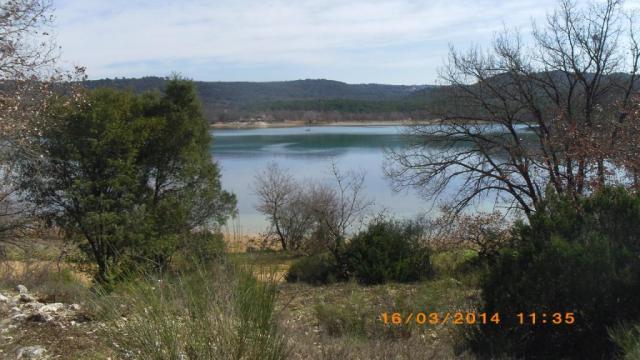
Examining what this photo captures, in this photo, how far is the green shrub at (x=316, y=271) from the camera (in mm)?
15250

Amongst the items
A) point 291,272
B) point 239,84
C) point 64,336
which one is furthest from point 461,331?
point 239,84

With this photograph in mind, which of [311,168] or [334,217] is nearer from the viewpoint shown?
[334,217]

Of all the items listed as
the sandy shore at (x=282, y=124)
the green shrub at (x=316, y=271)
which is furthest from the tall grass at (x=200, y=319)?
the sandy shore at (x=282, y=124)

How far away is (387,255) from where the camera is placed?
14.4 metres

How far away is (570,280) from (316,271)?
10745 mm

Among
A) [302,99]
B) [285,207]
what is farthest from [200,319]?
[302,99]

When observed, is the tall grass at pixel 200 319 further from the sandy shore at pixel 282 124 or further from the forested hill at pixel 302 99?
the sandy shore at pixel 282 124

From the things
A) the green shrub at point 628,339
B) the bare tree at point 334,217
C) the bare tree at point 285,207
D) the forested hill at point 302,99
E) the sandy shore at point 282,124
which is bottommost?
the bare tree at point 285,207

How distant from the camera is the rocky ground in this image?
4465 millimetres

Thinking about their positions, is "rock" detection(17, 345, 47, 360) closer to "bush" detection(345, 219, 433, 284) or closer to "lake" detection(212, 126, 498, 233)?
"bush" detection(345, 219, 433, 284)

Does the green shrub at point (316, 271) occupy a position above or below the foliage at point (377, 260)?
below

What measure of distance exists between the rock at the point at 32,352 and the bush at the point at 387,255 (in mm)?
9994

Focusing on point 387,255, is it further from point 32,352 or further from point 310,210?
point 32,352

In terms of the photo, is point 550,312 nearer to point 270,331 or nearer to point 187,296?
point 270,331
